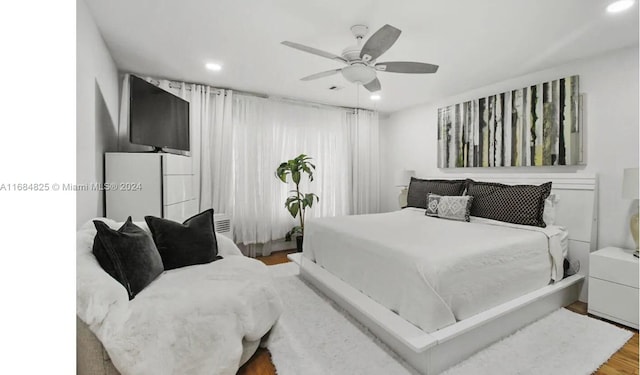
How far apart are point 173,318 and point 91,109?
1765 millimetres

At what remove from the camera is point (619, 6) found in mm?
1849

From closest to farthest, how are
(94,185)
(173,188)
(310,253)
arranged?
(94,185), (173,188), (310,253)

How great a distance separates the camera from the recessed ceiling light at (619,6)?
180cm

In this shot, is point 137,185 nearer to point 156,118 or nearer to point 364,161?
point 156,118

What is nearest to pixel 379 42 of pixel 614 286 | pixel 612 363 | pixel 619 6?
pixel 619 6

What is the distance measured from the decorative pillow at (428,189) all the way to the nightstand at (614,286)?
4.51 ft

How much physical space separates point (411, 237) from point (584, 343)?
129 centimetres

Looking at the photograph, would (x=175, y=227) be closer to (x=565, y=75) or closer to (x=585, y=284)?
(x=585, y=284)

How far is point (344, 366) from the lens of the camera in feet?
5.47

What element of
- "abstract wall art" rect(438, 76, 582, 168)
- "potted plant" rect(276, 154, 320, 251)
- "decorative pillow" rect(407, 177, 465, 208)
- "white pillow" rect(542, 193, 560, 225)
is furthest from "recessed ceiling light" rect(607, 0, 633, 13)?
"potted plant" rect(276, 154, 320, 251)

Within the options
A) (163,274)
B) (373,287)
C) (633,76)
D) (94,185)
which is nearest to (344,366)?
(373,287)

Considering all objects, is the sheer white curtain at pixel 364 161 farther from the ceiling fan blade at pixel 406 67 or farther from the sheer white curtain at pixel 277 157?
→ the ceiling fan blade at pixel 406 67
